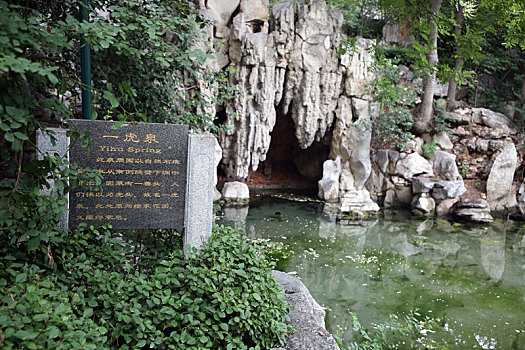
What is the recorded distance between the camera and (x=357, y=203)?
447 inches

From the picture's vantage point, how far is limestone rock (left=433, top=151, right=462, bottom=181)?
475 inches

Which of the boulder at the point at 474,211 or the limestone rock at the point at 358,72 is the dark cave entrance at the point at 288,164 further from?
the boulder at the point at 474,211

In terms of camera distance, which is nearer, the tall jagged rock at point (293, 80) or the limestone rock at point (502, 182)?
the tall jagged rock at point (293, 80)

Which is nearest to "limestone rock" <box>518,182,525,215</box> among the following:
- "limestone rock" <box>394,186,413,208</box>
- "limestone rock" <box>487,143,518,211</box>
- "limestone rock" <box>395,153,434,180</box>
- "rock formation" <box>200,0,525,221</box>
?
"rock formation" <box>200,0,525,221</box>

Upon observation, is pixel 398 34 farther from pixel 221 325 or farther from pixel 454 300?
pixel 221 325

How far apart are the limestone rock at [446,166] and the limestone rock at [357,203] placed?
9.35 feet

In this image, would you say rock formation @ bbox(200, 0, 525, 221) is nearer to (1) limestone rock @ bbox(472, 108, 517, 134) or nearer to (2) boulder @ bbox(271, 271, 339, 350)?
(1) limestone rock @ bbox(472, 108, 517, 134)

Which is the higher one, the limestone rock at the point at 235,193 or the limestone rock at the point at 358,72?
the limestone rock at the point at 358,72

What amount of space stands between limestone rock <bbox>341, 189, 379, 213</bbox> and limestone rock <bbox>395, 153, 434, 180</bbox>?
183 cm

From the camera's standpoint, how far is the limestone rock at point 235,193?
38.9 ft

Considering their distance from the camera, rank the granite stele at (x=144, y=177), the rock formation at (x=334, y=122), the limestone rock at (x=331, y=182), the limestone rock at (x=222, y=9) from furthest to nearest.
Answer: the limestone rock at (x=331, y=182)
the rock formation at (x=334, y=122)
the limestone rock at (x=222, y=9)
the granite stele at (x=144, y=177)

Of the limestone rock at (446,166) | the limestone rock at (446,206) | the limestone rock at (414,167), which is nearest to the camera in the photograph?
the limestone rock at (446,206)

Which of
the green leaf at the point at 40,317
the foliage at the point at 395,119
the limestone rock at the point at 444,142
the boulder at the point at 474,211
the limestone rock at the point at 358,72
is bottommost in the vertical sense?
the boulder at the point at 474,211

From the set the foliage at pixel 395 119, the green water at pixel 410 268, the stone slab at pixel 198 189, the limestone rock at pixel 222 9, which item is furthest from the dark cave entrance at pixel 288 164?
the stone slab at pixel 198 189
